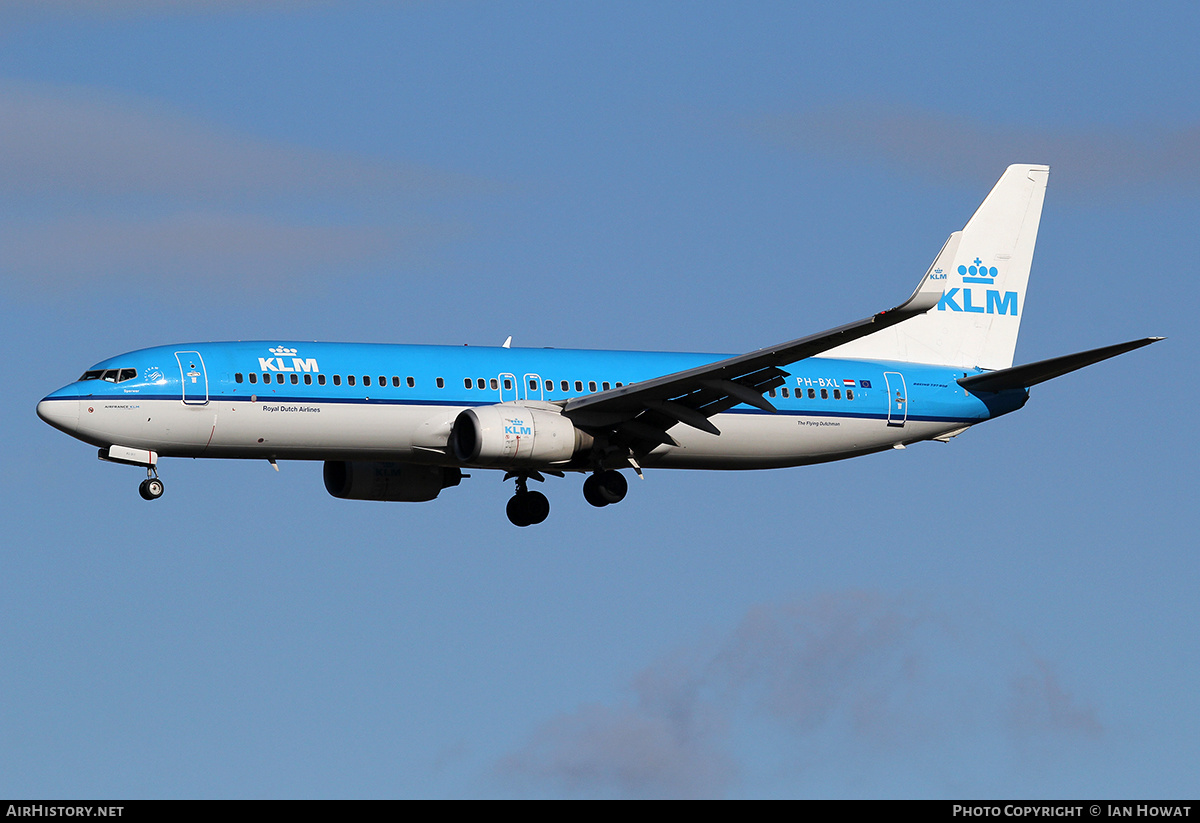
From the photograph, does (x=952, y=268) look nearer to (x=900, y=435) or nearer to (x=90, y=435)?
(x=900, y=435)

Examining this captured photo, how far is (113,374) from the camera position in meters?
53.9

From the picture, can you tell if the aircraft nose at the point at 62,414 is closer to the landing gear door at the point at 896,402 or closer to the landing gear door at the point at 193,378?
the landing gear door at the point at 193,378

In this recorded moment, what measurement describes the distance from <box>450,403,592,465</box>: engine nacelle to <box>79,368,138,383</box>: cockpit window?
8976 mm

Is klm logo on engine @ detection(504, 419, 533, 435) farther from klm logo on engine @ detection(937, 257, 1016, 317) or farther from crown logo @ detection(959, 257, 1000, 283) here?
crown logo @ detection(959, 257, 1000, 283)

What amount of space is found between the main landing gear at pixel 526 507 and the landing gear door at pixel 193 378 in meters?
11.9

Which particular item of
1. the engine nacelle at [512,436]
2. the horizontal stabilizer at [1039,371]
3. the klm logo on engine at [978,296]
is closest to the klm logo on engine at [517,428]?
the engine nacelle at [512,436]

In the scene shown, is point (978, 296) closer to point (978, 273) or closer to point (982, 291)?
point (982, 291)

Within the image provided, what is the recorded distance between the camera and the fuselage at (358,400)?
53.4 meters

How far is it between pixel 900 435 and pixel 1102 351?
9.52 meters

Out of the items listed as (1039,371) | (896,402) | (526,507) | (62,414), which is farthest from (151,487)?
(1039,371)
